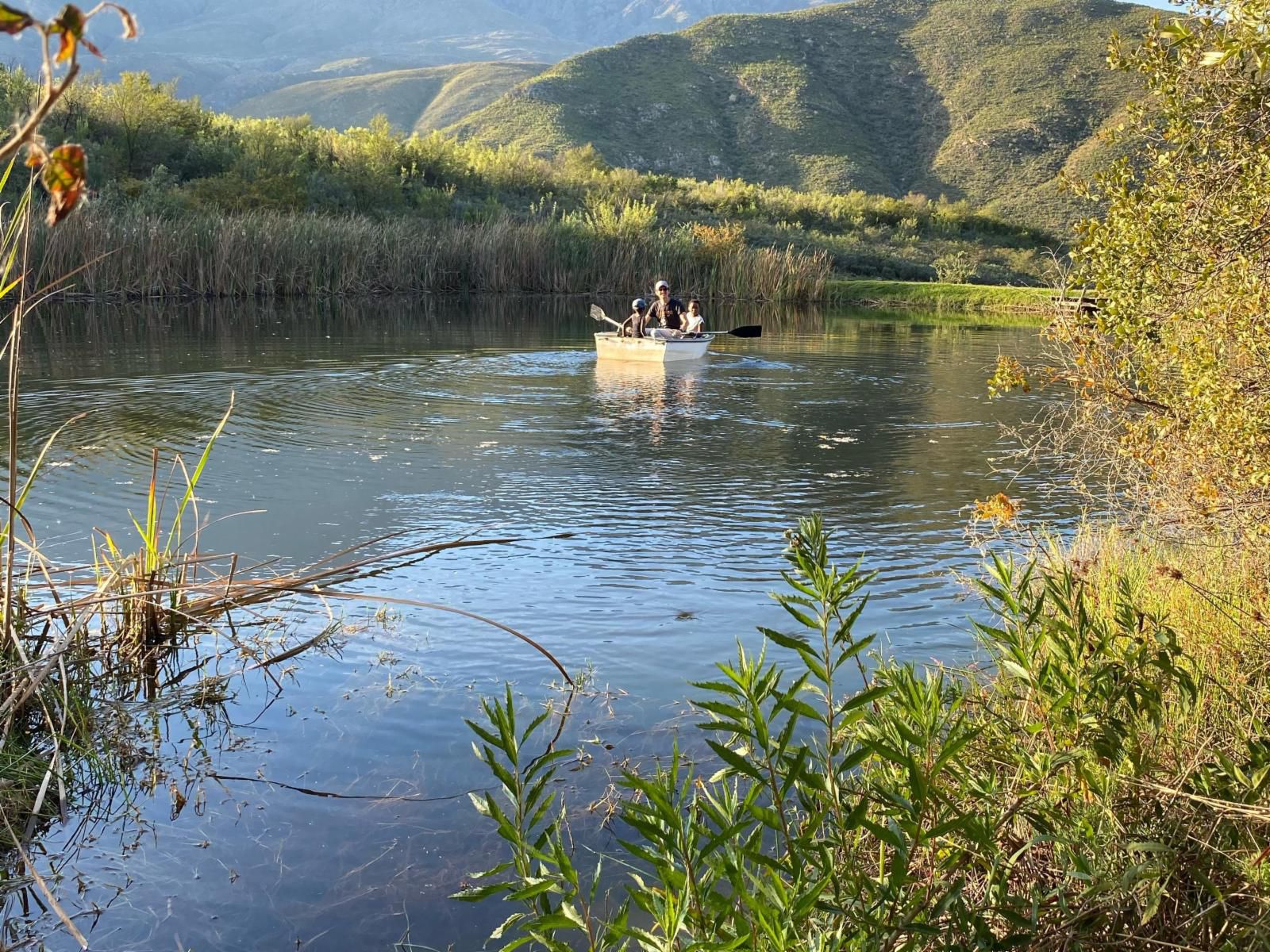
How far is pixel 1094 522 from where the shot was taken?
8.73 meters

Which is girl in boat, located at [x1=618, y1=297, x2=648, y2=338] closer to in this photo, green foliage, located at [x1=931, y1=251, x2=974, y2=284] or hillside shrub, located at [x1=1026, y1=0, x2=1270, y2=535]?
hillside shrub, located at [x1=1026, y1=0, x2=1270, y2=535]

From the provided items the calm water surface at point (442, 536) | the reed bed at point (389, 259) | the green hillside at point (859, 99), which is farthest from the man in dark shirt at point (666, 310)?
the green hillside at point (859, 99)

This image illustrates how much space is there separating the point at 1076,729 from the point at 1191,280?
3257 mm

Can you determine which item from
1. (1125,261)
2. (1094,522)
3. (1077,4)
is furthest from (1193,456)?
(1077,4)

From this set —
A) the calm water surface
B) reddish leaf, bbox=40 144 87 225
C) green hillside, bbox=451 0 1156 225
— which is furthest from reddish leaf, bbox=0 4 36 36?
green hillside, bbox=451 0 1156 225

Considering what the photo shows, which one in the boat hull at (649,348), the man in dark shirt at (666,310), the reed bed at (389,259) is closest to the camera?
the boat hull at (649,348)

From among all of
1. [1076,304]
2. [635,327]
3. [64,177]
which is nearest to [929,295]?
[635,327]

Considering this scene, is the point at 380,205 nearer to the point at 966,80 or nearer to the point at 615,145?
the point at 615,145

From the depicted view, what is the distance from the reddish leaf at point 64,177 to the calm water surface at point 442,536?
10.1ft

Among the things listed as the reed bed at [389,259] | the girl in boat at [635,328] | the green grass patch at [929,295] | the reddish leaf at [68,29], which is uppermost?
the reed bed at [389,259]

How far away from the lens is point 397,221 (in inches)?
1433

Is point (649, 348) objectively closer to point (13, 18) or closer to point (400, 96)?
point (13, 18)

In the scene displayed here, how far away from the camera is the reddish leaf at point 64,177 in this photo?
3.64 ft

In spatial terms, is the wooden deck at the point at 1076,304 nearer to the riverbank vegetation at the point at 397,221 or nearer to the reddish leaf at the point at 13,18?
the reddish leaf at the point at 13,18
